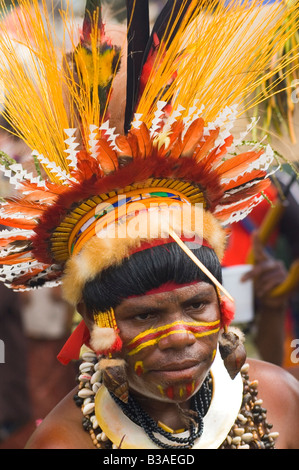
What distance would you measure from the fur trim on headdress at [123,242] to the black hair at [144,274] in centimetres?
4

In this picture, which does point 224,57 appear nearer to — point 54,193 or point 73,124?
point 73,124

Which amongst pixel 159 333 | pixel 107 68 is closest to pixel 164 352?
pixel 159 333

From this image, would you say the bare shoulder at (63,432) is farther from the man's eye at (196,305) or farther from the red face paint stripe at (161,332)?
the man's eye at (196,305)

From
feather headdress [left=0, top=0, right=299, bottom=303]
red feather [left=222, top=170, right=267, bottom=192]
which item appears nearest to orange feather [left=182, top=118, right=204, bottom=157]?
feather headdress [left=0, top=0, right=299, bottom=303]

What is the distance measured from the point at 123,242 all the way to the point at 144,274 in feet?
0.46

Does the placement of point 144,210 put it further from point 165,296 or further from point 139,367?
point 139,367

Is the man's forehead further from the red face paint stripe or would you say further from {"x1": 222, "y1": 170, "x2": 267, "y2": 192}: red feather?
{"x1": 222, "y1": 170, "x2": 267, "y2": 192}: red feather

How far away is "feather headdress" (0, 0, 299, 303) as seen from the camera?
2.35 metres

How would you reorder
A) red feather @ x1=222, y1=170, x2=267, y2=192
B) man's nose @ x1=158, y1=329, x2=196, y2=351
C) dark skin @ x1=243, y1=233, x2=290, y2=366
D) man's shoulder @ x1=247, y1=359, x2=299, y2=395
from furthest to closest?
1. dark skin @ x1=243, y1=233, x2=290, y2=366
2. man's shoulder @ x1=247, y1=359, x2=299, y2=395
3. red feather @ x1=222, y1=170, x2=267, y2=192
4. man's nose @ x1=158, y1=329, x2=196, y2=351

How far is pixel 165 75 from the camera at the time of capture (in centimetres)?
247

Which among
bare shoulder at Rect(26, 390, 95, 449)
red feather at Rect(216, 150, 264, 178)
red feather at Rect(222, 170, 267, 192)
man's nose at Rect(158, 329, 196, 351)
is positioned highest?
red feather at Rect(216, 150, 264, 178)

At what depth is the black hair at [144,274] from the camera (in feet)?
7.31

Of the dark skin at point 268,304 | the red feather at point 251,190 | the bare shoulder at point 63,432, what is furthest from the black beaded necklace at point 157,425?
the dark skin at point 268,304

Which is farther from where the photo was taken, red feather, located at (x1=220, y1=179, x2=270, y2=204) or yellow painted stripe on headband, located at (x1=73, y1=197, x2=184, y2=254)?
red feather, located at (x1=220, y1=179, x2=270, y2=204)
